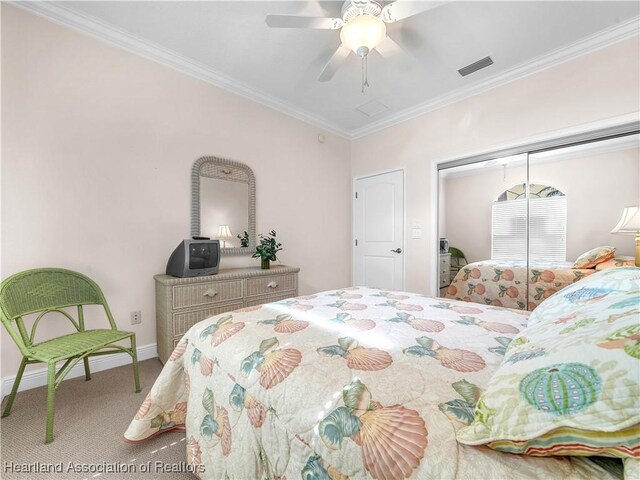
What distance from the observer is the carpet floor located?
1.30 metres

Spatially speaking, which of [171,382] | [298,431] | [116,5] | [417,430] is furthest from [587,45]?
[171,382]

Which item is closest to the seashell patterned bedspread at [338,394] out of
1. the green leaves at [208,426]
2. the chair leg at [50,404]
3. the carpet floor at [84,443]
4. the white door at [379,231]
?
the green leaves at [208,426]

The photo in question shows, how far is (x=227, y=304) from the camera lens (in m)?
2.51

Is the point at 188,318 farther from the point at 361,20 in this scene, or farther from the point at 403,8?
the point at 403,8

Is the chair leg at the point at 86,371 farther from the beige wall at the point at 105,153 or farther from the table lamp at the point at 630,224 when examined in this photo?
the table lamp at the point at 630,224

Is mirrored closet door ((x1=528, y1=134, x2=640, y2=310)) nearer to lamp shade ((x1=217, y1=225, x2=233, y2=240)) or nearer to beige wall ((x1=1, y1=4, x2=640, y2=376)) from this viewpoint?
beige wall ((x1=1, y1=4, x2=640, y2=376))

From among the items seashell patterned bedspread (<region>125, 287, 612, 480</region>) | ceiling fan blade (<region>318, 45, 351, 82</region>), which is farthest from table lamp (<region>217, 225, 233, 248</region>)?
ceiling fan blade (<region>318, 45, 351, 82</region>)

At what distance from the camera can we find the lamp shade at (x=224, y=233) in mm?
2898

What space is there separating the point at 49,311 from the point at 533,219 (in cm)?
407

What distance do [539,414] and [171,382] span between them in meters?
1.44

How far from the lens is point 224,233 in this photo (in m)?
2.92

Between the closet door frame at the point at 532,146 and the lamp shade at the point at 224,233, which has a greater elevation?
the closet door frame at the point at 532,146

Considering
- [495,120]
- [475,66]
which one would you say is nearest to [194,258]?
[475,66]

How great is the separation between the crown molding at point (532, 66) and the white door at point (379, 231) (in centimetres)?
75
